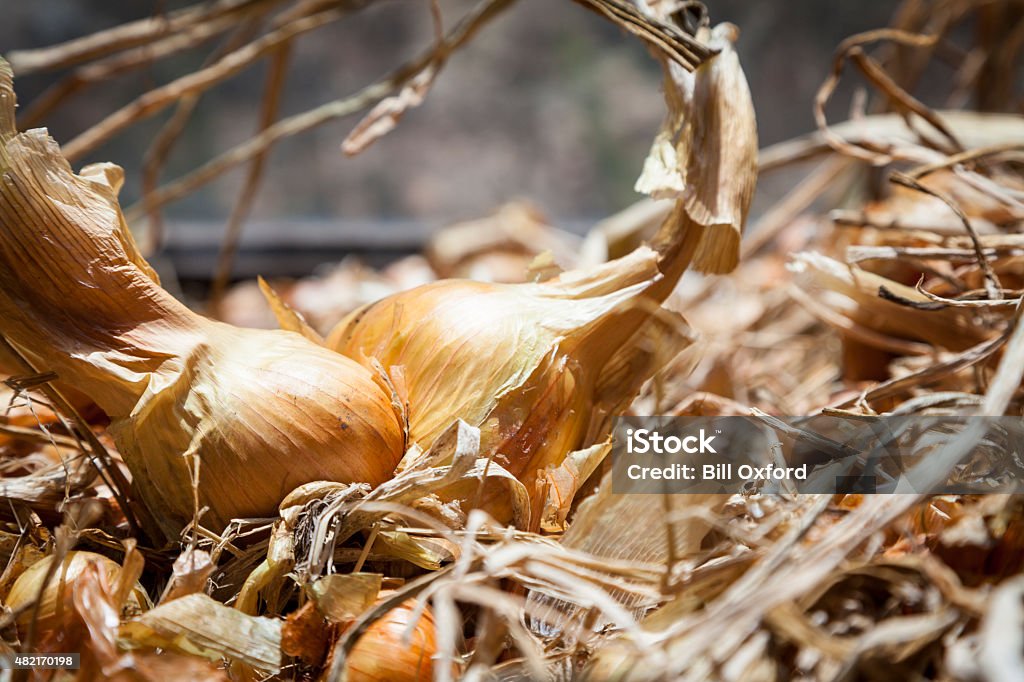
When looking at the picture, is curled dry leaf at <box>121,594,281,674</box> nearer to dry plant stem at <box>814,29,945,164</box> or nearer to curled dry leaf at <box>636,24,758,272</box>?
curled dry leaf at <box>636,24,758,272</box>

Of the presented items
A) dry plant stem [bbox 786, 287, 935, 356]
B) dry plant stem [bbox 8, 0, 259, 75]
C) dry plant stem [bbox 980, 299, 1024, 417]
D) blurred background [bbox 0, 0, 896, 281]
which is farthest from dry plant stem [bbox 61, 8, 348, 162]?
blurred background [bbox 0, 0, 896, 281]

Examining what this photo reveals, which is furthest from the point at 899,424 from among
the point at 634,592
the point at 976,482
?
the point at 634,592

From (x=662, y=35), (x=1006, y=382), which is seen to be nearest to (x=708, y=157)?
(x=662, y=35)

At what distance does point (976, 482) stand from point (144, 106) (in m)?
0.62

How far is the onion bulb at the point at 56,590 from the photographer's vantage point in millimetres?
318

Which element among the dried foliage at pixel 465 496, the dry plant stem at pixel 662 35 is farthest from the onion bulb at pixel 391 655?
the dry plant stem at pixel 662 35

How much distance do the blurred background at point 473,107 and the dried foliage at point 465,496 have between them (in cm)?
173

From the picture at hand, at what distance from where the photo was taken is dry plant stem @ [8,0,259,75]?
0.64 metres

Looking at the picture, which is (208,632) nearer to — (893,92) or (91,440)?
(91,440)

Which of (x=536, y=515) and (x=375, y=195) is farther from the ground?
(x=536, y=515)

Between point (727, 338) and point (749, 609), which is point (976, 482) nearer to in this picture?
point (749, 609)

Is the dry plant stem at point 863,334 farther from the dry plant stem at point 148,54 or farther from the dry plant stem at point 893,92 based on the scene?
the dry plant stem at point 148,54

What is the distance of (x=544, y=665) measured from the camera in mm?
309

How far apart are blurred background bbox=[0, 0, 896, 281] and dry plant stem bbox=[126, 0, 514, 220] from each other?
1.44 metres
